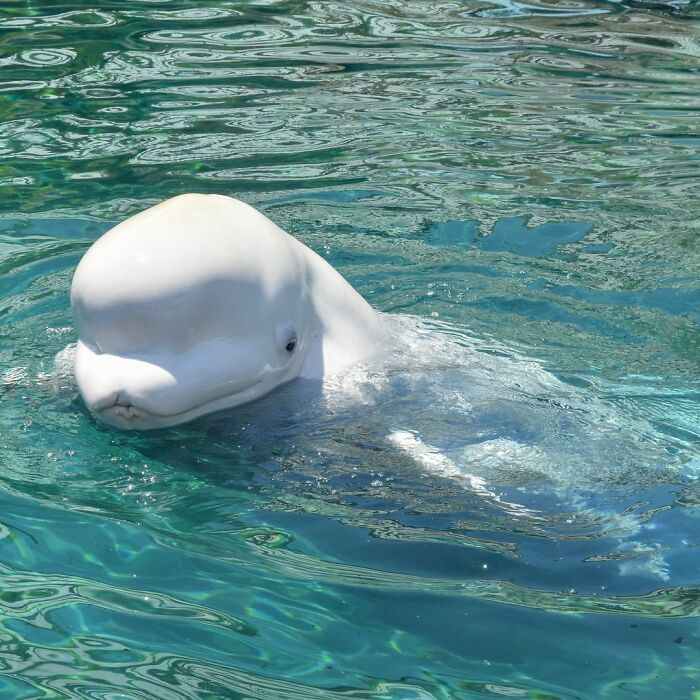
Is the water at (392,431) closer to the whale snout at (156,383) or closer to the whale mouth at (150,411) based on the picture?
→ the whale mouth at (150,411)

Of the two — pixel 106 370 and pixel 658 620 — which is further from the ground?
pixel 106 370

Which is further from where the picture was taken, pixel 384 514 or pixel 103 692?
pixel 384 514

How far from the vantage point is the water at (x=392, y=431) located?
3637mm

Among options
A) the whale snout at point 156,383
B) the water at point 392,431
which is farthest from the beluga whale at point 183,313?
the water at point 392,431

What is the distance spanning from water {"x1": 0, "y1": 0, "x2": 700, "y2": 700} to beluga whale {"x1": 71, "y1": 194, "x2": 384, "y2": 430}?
0.79 feet

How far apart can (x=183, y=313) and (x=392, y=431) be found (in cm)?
98

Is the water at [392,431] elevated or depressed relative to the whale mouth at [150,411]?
depressed

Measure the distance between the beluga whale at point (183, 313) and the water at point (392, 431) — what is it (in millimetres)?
240

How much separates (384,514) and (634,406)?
143 cm

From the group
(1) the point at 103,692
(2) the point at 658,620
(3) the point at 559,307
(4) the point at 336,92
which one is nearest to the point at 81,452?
(1) the point at 103,692

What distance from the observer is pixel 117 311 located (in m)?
4.25

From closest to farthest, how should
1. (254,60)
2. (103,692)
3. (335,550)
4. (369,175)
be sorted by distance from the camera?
(103,692) → (335,550) → (369,175) → (254,60)

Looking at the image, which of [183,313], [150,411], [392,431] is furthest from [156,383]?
[392,431]

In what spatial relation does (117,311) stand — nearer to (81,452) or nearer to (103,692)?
(81,452)
